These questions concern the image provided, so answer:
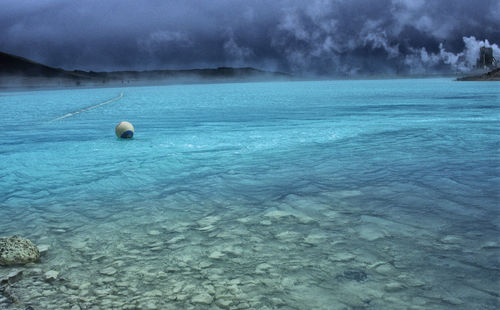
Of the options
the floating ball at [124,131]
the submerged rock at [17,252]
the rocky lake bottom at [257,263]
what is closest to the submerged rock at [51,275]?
the rocky lake bottom at [257,263]

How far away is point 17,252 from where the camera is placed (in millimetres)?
5938

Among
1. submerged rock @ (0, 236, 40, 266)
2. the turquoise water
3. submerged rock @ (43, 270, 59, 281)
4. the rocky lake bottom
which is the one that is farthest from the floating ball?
submerged rock @ (43, 270, 59, 281)

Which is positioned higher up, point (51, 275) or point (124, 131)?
point (124, 131)

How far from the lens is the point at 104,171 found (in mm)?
12414

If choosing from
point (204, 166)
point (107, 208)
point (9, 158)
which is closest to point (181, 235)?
point (107, 208)

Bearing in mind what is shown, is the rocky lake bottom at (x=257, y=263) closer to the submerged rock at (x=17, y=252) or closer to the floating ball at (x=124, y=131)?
the submerged rock at (x=17, y=252)

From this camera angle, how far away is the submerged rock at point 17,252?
5.89 meters

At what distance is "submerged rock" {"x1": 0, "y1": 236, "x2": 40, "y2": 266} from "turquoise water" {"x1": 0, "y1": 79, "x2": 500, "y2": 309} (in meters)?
0.24

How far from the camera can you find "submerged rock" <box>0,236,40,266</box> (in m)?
5.89

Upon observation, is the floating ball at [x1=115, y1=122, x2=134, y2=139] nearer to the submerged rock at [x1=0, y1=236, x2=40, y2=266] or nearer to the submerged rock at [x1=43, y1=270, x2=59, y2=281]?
the submerged rock at [x1=0, y1=236, x2=40, y2=266]

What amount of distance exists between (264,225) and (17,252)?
12.2 ft

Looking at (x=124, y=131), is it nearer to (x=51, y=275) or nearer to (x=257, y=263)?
(x=51, y=275)

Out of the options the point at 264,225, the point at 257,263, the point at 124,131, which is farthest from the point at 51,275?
the point at 124,131

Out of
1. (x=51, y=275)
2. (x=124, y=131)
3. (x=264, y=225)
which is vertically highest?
(x=124, y=131)
